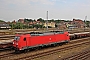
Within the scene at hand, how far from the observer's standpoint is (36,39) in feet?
71.2

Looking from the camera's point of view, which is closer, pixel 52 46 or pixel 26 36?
pixel 26 36

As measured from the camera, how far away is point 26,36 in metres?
20.0

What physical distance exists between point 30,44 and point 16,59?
4686 mm

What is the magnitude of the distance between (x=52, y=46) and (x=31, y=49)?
5.69 m

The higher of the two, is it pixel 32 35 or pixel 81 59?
pixel 32 35

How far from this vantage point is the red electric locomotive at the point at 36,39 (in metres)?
19.4

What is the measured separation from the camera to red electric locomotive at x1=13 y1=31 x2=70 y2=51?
764 inches

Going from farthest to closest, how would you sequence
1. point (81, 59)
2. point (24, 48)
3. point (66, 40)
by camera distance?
point (66, 40) → point (24, 48) → point (81, 59)

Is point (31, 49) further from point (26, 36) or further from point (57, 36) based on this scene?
point (57, 36)

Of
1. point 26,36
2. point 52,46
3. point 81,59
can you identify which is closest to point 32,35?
point 26,36

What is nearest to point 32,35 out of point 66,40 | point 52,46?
point 52,46

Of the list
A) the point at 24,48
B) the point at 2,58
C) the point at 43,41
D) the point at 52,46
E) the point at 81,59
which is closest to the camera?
the point at 81,59

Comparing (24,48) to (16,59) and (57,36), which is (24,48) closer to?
(16,59)

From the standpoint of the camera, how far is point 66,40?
28859 millimetres
